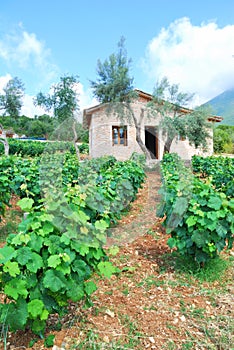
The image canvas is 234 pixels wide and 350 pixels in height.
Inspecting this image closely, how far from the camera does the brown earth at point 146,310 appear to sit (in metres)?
2.20

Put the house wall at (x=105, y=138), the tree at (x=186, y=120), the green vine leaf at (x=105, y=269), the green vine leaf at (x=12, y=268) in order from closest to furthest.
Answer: the green vine leaf at (x=12, y=268)
the green vine leaf at (x=105, y=269)
the house wall at (x=105, y=138)
the tree at (x=186, y=120)

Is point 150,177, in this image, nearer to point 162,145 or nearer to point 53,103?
point 162,145

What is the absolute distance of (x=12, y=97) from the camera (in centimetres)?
4309

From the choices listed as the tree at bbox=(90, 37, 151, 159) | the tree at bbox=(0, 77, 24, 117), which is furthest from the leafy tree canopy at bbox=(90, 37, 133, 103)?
the tree at bbox=(0, 77, 24, 117)

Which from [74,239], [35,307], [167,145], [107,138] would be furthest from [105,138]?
[35,307]

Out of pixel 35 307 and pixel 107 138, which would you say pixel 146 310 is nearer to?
pixel 35 307

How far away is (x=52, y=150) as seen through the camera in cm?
261

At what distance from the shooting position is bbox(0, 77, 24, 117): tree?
42.9 metres

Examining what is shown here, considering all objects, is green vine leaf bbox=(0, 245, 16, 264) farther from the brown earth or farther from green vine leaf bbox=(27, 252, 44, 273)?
the brown earth

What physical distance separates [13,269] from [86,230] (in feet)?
1.79

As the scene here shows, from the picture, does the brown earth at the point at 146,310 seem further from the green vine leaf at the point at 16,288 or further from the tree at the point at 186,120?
the tree at the point at 186,120

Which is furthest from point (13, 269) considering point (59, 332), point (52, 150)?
point (52, 150)

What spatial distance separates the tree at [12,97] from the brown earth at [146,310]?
44287 millimetres

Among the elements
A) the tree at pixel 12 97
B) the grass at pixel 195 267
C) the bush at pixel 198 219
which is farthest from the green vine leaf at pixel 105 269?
the tree at pixel 12 97
